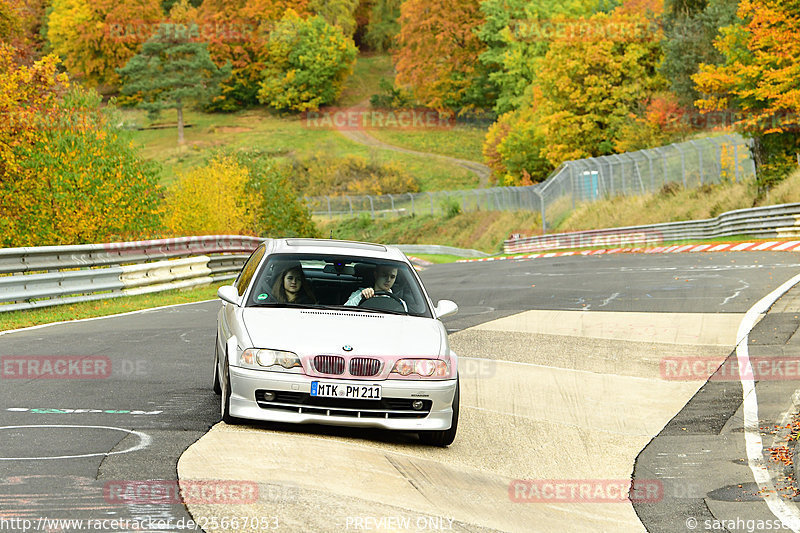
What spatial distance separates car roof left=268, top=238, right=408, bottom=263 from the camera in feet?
30.7

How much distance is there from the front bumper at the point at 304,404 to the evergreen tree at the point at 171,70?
110 meters

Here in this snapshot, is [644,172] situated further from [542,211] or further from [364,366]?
[364,366]

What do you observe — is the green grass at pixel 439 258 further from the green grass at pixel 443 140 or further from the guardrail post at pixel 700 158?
the green grass at pixel 443 140

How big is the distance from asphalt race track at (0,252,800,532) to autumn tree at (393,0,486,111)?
93.4 metres

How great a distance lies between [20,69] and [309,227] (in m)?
26.8

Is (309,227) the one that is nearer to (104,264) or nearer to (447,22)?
(104,264)

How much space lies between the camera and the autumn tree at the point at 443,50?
10544 centimetres

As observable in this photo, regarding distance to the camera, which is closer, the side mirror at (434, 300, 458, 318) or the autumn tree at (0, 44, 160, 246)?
the side mirror at (434, 300, 458, 318)

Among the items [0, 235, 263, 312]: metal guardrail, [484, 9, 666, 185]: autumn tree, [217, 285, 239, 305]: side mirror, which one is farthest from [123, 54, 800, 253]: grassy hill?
[217, 285, 239, 305]: side mirror

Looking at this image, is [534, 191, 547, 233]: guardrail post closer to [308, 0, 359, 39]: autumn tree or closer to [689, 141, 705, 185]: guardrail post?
[689, 141, 705, 185]: guardrail post

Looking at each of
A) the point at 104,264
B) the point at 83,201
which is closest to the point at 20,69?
the point at 83,201

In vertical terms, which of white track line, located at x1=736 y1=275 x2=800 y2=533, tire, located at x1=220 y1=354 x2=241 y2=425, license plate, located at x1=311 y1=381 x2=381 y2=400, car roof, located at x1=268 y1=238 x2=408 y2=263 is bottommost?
white track line, located at x1=736 y1=275 x2=800 y2=533

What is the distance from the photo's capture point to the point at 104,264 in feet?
65.1

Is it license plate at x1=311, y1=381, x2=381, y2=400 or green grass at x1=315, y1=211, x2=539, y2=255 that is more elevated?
license plate at x1=311, y1=381, x2=381, y2=400
